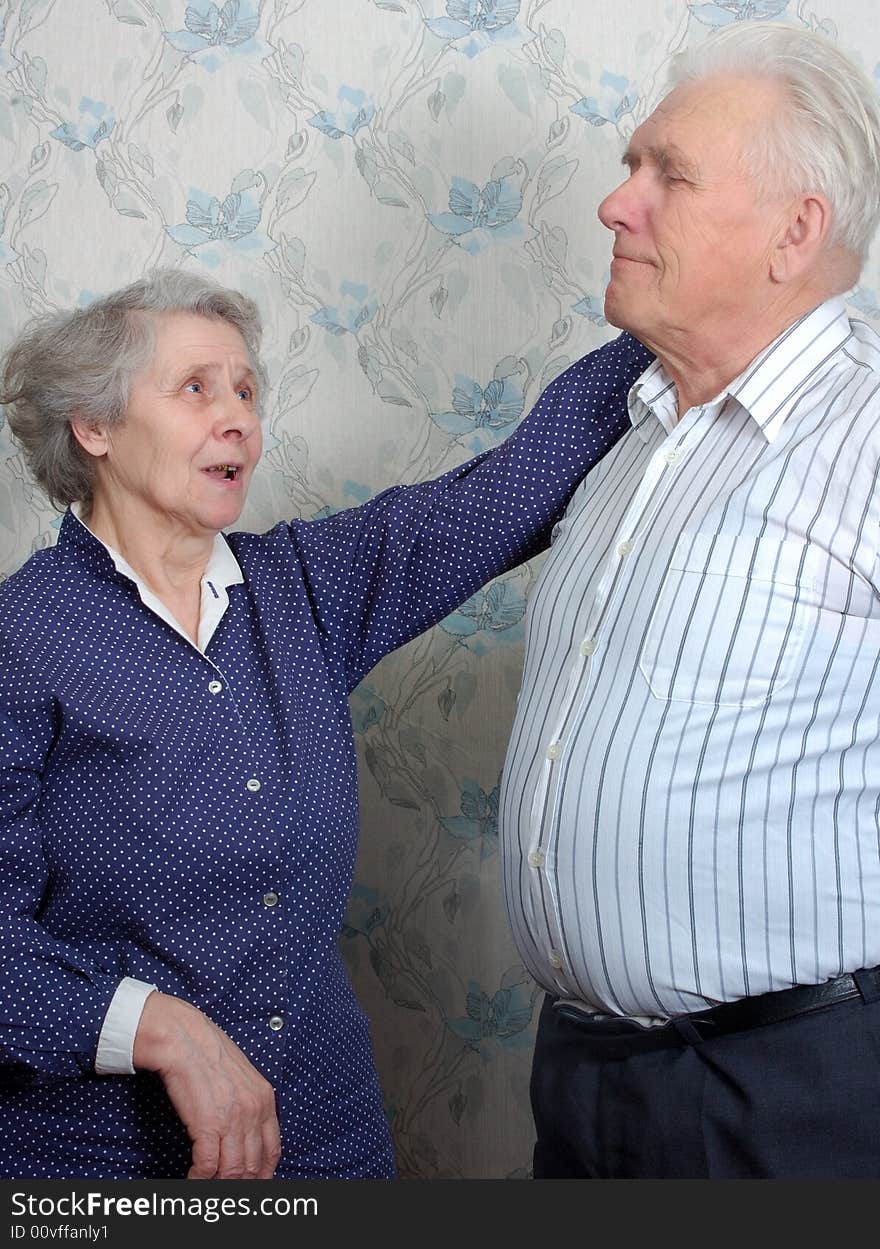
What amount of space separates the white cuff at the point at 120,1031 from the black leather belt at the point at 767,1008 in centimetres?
53

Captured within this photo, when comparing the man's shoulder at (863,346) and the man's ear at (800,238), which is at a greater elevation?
the man's ear at (800,238)

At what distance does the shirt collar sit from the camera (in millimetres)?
1326

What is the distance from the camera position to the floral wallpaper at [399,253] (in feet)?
6.34

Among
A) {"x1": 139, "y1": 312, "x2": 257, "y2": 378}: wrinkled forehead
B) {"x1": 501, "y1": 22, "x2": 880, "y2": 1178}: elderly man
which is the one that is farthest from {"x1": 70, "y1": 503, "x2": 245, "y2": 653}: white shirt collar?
{"x1": 501, "y1": 22, "x2": 880, "y2": 1178}: elderly man

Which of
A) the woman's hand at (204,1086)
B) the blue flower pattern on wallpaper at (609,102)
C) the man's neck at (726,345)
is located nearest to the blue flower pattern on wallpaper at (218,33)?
the blue flower pattern on wallpaper at (609,102)

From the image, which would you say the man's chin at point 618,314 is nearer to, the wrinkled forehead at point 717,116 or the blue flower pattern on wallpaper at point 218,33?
the wrinkled forehead at point 717,116

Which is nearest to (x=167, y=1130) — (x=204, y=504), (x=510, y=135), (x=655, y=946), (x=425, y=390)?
(x=655, y=946)

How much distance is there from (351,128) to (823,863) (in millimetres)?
1318

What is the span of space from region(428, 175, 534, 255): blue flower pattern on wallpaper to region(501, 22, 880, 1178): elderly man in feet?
1.75

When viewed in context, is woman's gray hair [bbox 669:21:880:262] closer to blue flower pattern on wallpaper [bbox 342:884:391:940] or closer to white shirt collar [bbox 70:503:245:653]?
white shirt collar [bbox 70:503:245:653]

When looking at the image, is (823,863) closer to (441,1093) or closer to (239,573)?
(239,573)

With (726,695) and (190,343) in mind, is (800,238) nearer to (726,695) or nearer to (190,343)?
(726,695)

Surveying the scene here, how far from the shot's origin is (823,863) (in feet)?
4.03

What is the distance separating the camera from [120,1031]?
1357 mm
